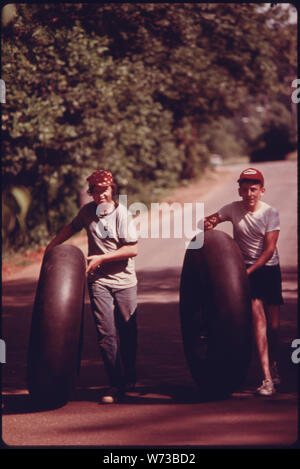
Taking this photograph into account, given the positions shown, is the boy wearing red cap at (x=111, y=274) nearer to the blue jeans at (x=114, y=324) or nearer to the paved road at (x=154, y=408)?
the blue jeans at (x=114, y=324)

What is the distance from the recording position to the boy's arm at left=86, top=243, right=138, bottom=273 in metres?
6.17

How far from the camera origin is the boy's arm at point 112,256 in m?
6.17

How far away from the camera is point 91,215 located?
640 cm

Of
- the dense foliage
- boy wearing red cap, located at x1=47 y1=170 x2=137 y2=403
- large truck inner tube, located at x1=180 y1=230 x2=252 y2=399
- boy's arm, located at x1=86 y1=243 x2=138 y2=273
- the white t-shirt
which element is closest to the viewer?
large truck inner tube, located at x1=180 y1=230 x2=252 y2=399

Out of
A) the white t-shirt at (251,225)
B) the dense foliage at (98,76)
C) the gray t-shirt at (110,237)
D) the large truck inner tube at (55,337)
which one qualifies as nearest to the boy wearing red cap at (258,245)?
the white t-shirt at (251,225)

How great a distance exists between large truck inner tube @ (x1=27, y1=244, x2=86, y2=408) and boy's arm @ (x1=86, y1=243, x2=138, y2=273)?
15 cm

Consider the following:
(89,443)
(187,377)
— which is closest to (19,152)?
(187,377)

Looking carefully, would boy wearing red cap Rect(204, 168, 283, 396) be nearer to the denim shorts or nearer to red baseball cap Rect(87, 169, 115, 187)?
the denim shorts

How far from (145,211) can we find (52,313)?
73.2ft

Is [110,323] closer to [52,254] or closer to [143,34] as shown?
[52,254]

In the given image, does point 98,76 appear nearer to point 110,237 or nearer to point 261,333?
point 110,237

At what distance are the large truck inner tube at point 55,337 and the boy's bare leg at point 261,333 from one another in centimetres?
139

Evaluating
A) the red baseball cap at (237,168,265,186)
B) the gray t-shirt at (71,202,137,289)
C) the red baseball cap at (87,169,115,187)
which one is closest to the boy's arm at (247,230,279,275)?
the red baseball cap at (237,168,265,186)

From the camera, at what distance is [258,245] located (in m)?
6.47
